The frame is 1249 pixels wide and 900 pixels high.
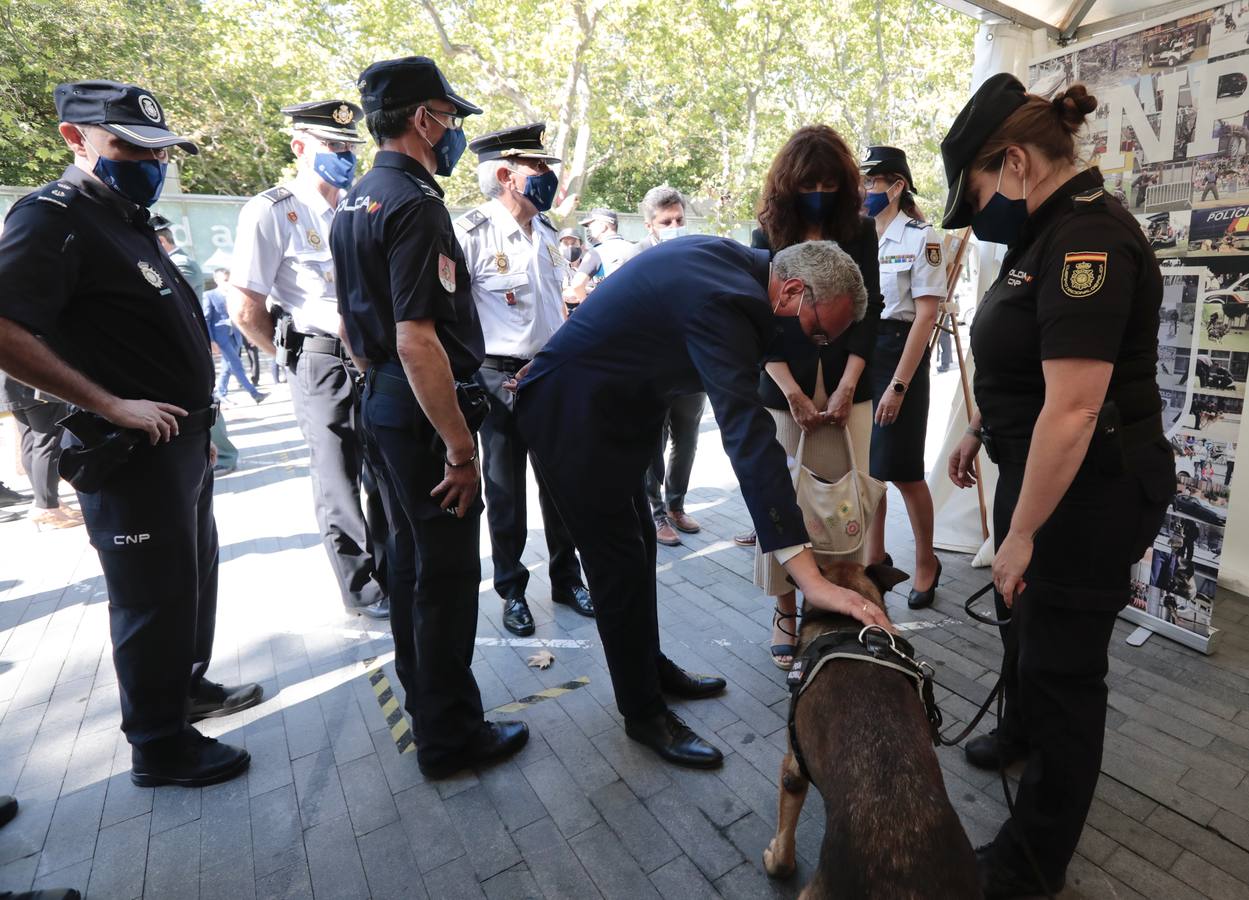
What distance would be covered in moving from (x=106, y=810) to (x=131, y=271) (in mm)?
1927

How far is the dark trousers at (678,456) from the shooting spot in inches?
185

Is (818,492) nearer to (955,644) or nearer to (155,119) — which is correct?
(955,644)

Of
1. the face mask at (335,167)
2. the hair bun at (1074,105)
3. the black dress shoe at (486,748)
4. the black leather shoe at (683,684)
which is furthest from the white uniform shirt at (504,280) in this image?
the hair bun at (1074,105)

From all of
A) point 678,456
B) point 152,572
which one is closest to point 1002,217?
point 152,572

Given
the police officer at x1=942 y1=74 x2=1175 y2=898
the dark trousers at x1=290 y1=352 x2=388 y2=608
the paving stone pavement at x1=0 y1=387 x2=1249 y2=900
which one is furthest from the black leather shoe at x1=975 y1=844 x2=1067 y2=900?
the dark trousers at x1=290 y1=352 x2=388 y2=608

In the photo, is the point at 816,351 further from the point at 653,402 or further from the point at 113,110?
the point at 113,110

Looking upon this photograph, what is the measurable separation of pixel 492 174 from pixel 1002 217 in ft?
8.55

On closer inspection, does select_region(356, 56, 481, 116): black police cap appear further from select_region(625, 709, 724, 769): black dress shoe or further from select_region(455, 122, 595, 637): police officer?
select_region(625, 709, 724, 769): black dress shoe

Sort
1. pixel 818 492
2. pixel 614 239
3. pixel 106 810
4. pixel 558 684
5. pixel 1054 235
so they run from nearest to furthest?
pixel 1054 235 → pixel 106 810 → pixel 818 492 → pixel 558 684 → pixel 614 239

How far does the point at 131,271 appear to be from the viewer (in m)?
2.28

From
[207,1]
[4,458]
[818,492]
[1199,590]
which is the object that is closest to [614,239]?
[818,492]

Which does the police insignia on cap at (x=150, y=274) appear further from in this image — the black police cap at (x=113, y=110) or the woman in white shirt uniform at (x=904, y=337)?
the woman in white shirt uniform at (x=904, y=337)

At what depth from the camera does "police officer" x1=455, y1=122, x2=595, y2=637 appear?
354cm

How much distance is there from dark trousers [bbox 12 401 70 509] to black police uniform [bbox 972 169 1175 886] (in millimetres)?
6689
